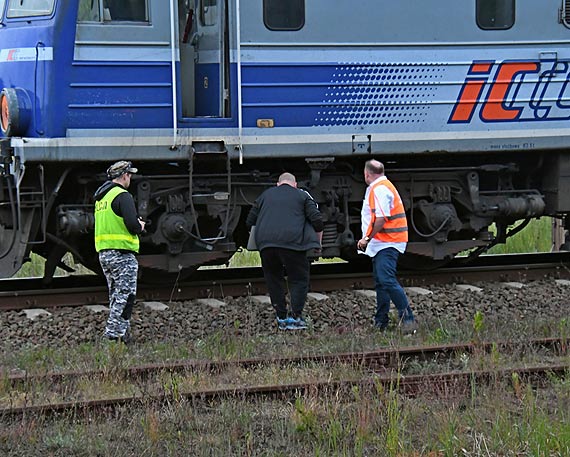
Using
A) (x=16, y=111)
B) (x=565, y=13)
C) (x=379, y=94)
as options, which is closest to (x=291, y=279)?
(x=379, y=94)

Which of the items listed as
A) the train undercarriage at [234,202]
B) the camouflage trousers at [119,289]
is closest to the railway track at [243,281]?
the train undercarriage at [234,202]

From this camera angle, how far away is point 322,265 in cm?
1223

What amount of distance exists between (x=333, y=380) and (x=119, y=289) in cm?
262

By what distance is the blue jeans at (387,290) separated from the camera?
936 cm

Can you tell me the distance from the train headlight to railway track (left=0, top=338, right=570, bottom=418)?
3158 millimetres

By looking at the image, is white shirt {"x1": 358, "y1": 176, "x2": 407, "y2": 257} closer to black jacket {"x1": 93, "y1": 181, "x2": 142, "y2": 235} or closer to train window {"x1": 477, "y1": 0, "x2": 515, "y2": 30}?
black jacket {"x1": 93, "y1": 181, "x2": 142, "y2": 235}

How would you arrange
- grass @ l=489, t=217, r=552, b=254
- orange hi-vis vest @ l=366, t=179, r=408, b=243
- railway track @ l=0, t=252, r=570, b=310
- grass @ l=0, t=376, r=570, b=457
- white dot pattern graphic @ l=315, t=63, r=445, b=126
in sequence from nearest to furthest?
grass @ l=0, t=376, r=570, b=457, orange hi-vis vest @ l=366, t=179, r=408, b=243, railway track @ l=0, t=252, r=570, b=310, white dot pattern graphic @ l=315, t=63, r=445, b=126, grass @ l=489, t=217, r=552, b=254

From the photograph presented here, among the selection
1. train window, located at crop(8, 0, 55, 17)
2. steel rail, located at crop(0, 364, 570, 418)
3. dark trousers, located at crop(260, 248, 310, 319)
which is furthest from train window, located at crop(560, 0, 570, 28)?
train window, located at crop(8, 0, 55, 17)

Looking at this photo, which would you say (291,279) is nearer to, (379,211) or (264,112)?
(379,211)

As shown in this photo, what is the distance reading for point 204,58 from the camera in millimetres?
10398

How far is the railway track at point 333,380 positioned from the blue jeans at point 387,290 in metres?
1.23

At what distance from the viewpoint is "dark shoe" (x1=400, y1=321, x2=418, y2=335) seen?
911 cm

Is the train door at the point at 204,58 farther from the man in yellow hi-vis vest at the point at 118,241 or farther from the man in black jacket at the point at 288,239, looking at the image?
the man in yellow hi-vis vest at the point at 118,241

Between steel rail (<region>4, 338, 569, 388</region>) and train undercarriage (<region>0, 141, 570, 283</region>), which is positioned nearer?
steel rail (<region>4, 338, 569, 388</region>)
